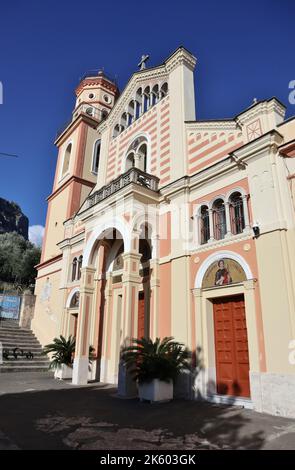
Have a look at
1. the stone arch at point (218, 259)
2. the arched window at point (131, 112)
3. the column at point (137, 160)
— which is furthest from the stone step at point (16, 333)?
the arched window at point (131, 112)

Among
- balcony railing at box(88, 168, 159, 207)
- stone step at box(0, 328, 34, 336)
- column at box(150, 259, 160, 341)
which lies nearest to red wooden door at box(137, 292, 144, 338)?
column at box(150, 259, 160, 341)

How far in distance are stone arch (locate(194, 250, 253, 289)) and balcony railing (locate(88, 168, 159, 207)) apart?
4304mm

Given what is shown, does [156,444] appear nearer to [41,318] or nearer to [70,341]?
[70,341]

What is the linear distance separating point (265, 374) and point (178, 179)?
7.52m

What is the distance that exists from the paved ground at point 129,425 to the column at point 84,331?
9.05 ft

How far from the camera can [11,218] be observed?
95.6 metres

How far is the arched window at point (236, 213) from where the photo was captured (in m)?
10.1

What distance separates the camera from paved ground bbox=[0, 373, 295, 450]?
17.2 ft

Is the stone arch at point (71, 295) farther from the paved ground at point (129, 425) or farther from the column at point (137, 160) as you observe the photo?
the paved ground at point (129, 425)

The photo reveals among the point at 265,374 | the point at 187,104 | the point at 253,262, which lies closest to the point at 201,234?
the point at 253,262

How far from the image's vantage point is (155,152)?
1462 cm

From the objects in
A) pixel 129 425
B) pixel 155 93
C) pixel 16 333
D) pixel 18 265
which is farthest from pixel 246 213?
pixel 18 265

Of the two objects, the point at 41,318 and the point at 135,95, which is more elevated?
the point at 135,95

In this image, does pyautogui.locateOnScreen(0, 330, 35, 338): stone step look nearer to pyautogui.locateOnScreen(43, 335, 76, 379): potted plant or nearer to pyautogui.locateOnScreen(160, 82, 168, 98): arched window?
pyautogui.locateOnScreen(43, 335, 76, 379): potted plant
